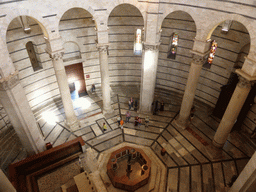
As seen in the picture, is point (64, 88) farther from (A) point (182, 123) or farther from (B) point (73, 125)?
(A) point (182, 123)

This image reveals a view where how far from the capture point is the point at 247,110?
47.9 ft

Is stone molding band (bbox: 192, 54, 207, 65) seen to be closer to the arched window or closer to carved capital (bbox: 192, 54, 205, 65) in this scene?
carved capital (bbox: 192, 54, 205, 65)

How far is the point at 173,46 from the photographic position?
17938 mm

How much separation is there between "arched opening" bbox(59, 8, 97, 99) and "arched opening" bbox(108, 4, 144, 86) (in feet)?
5.40

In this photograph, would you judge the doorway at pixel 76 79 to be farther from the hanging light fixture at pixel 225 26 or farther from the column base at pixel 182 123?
the hanging light fixture at pixel 225 26

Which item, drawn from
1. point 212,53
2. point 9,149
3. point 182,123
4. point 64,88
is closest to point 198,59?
point 212,53

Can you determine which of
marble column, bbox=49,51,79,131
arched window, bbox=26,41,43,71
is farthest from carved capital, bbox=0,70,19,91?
arched window, bbox=26,41,43,71

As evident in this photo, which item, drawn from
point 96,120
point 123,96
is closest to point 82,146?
point 96,120

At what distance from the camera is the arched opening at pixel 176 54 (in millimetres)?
16094

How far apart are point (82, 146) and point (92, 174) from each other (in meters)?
1.97

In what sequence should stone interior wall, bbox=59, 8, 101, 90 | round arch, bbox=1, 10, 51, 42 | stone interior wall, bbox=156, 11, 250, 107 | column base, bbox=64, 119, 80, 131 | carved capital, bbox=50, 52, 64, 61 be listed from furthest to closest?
stone interior wall, bbox=59, 8, 101, 90, column base, bbox=64, 119, 80, 131, stone interior wall, bbox=156, 11, 250, 107, carved capital, bbox=50, 52, 64, 61, round arch, bbox=1, 10, 51, 42

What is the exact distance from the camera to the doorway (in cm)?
1822

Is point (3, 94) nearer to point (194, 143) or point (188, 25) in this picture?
point (194, 143)

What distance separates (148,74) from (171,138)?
5231 mm
